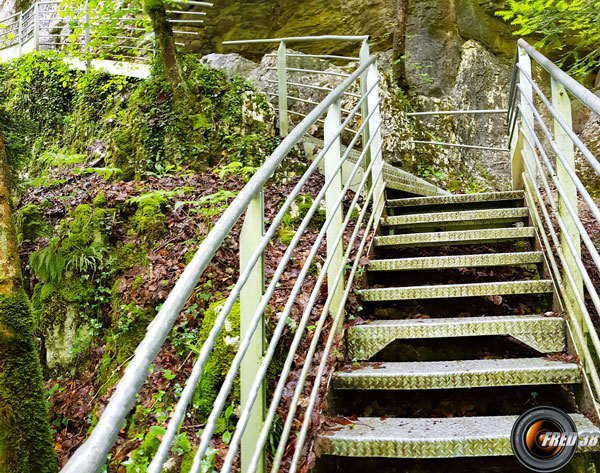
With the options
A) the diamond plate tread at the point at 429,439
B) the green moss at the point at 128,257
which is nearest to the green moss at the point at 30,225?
the green moss at the point at 128,257

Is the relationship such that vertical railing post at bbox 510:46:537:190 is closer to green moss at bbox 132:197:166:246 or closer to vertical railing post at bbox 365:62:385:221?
vertical railing post at bbox 365:62:385:221

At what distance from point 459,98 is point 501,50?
2.26 metres

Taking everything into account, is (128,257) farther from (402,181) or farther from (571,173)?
(571,173)

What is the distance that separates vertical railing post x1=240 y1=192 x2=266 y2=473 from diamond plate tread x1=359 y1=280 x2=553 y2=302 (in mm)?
1520

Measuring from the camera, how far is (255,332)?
5.85 ft

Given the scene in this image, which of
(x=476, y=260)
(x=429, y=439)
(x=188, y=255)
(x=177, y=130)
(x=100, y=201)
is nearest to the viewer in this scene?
(x=429, y=439)

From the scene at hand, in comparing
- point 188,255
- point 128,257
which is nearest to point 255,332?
point 188,255

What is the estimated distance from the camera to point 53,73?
10758 millimetres

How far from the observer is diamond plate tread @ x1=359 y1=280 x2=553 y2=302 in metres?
3.01

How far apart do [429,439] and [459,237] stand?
1947mm

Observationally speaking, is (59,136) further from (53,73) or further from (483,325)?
(483,325)

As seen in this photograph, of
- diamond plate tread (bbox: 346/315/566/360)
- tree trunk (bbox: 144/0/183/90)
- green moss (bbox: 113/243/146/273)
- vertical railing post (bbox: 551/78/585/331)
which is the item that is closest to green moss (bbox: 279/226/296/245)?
green moss (bbox: 113/243/146/273)

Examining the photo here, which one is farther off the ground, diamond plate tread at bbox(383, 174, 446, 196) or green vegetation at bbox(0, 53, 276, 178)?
green vegetation at bbox(0, 53, 276, 178)

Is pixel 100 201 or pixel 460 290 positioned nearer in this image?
pixel 460 290
